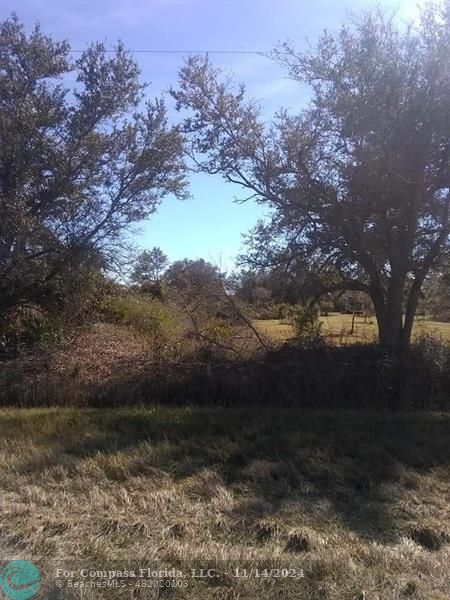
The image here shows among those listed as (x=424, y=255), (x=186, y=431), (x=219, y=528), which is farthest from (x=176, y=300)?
(x=219, y=528)

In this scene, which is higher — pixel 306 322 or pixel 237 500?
pixel 306 322

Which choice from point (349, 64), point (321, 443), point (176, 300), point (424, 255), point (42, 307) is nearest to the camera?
point (321, 443)

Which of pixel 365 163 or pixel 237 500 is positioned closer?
pixel 237 500

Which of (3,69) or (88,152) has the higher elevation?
(3,69)

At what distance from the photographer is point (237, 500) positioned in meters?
5.60

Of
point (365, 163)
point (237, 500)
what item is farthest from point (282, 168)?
point (237, 500)

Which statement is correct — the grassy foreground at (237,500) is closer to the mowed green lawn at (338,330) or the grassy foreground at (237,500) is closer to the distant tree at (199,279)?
the mowed green lawn at (338,330)

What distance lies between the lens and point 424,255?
12.4 m

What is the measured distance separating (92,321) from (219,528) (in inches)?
418

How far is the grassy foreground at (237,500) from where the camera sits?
4289mm

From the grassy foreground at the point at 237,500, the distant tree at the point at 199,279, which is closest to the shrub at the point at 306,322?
the distant tree at the point at 199,279

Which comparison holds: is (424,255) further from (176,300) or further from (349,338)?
(176,300)

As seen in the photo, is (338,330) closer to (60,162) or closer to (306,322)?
(306,322)

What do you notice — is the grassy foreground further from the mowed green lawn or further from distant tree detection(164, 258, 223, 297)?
distant tree detection(164, 258, 223, 297)
